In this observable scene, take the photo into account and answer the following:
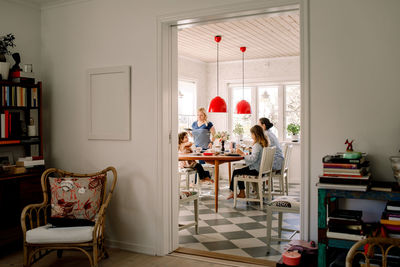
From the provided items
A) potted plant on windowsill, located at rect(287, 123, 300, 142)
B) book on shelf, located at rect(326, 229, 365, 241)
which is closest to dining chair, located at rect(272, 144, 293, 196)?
potted plant on windowsill, located at rect(287, 123, 300, 142)

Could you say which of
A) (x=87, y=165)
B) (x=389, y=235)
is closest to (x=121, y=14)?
(x=87, y=165)

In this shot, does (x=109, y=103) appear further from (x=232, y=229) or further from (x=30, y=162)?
(x=232, y=229)

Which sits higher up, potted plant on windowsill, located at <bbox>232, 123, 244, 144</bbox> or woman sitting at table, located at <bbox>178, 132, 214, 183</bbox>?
potted plant on windowsill, located at <bbox>232, 123, 244, 144</bbox>

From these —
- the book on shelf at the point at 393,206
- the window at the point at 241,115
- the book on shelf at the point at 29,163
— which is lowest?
the book on shelf at the point at 393,206

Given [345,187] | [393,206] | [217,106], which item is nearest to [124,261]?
[345,187]

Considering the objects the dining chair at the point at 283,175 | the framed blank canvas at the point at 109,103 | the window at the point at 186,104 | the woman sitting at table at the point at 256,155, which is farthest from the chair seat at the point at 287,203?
the window at the point at 186,104

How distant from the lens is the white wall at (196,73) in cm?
800

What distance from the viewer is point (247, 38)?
623cm

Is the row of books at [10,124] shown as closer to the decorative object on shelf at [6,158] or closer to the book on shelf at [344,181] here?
the decorative object on shelf at [6,158]

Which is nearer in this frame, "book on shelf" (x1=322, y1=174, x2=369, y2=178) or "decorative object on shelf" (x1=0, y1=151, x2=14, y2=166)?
"book on shelf" (x1=322, y1=174, x2=369, y2=178)

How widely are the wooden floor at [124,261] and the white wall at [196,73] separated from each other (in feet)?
16.3

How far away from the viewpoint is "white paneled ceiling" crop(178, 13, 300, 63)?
5.29m

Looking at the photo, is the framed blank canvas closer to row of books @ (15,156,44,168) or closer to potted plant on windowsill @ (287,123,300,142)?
row of books @ (15,156,44,168)

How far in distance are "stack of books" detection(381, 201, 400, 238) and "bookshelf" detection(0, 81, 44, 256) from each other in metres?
3.34
